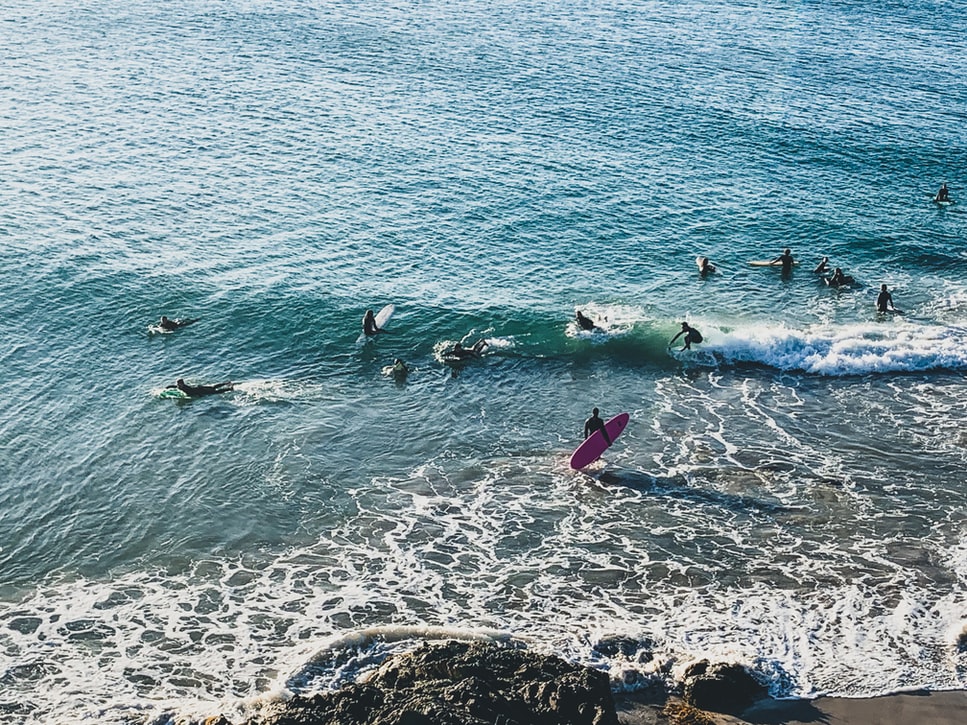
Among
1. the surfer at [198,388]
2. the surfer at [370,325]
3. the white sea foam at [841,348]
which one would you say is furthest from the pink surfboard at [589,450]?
the surfer at [198,388]

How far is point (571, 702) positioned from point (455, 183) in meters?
39.8

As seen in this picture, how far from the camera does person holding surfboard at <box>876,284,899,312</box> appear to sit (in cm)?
4553

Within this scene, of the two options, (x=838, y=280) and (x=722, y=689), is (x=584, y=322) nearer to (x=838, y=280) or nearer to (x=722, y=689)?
(x=838, y=280)

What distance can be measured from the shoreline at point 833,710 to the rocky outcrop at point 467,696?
1051mm

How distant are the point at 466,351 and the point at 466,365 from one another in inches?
21.3

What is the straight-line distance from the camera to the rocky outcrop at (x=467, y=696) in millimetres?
21094

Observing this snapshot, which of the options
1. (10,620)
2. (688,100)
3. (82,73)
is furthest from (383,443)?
(82,73)

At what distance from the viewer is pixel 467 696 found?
21.5 meters

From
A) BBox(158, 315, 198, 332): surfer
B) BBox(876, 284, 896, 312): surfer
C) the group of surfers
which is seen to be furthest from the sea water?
BBox(876, 284, 896, 312): surfer

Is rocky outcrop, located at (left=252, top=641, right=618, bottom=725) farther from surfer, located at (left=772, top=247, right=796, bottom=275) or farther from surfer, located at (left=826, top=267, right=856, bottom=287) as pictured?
surfer, located at (left=772, top=247, right=796, bottom=275)

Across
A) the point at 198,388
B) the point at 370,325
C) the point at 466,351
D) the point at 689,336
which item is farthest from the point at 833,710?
the point at 370,325

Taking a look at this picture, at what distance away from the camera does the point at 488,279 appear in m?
48.7

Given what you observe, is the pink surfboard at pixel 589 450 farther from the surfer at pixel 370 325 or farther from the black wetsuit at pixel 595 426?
the surfer at pixel 370 325

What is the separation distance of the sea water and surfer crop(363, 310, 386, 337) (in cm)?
59
